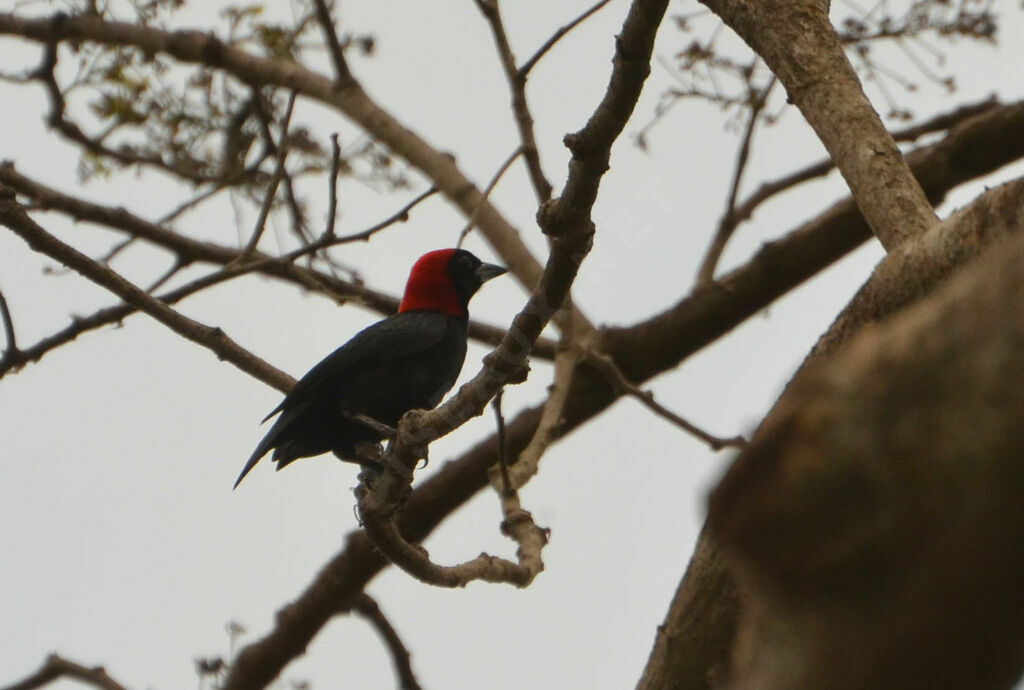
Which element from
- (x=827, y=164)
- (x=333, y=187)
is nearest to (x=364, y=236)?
(x=333, y=187)

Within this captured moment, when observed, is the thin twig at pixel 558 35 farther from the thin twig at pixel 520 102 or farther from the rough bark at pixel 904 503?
the rough bark at pixel 904 503

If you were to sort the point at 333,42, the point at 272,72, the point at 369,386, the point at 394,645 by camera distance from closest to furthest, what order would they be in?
the point at 394,645 < the point at 369,386 < the point at 333,42 < the point at 272,72

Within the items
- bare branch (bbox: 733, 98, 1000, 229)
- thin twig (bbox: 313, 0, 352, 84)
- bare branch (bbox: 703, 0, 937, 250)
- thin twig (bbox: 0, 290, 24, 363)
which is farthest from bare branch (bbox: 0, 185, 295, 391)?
bare branch (bbox: 733, 98, 1000, 229)

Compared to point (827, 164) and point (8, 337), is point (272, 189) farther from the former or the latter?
point (827, 164)

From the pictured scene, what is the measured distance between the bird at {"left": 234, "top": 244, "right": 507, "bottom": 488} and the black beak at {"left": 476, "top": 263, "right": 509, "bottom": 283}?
60 cm

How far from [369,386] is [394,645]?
3.51 feet

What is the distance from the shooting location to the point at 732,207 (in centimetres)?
643

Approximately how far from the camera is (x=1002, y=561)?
100cm

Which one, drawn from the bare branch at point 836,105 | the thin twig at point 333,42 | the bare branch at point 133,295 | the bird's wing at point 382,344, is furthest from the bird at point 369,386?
the bare branch at point 836,105

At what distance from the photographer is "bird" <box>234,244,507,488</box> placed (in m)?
5.23

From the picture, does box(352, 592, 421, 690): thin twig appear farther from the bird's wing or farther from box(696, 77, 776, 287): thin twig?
box(696, 77, 776, 287): thin twig

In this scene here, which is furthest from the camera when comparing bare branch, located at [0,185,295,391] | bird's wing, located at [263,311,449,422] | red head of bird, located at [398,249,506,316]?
red head of bird, located at [398,249,506,316]

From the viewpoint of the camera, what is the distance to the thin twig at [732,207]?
6.27m

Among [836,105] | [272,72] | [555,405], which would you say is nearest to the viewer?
[836,105]
